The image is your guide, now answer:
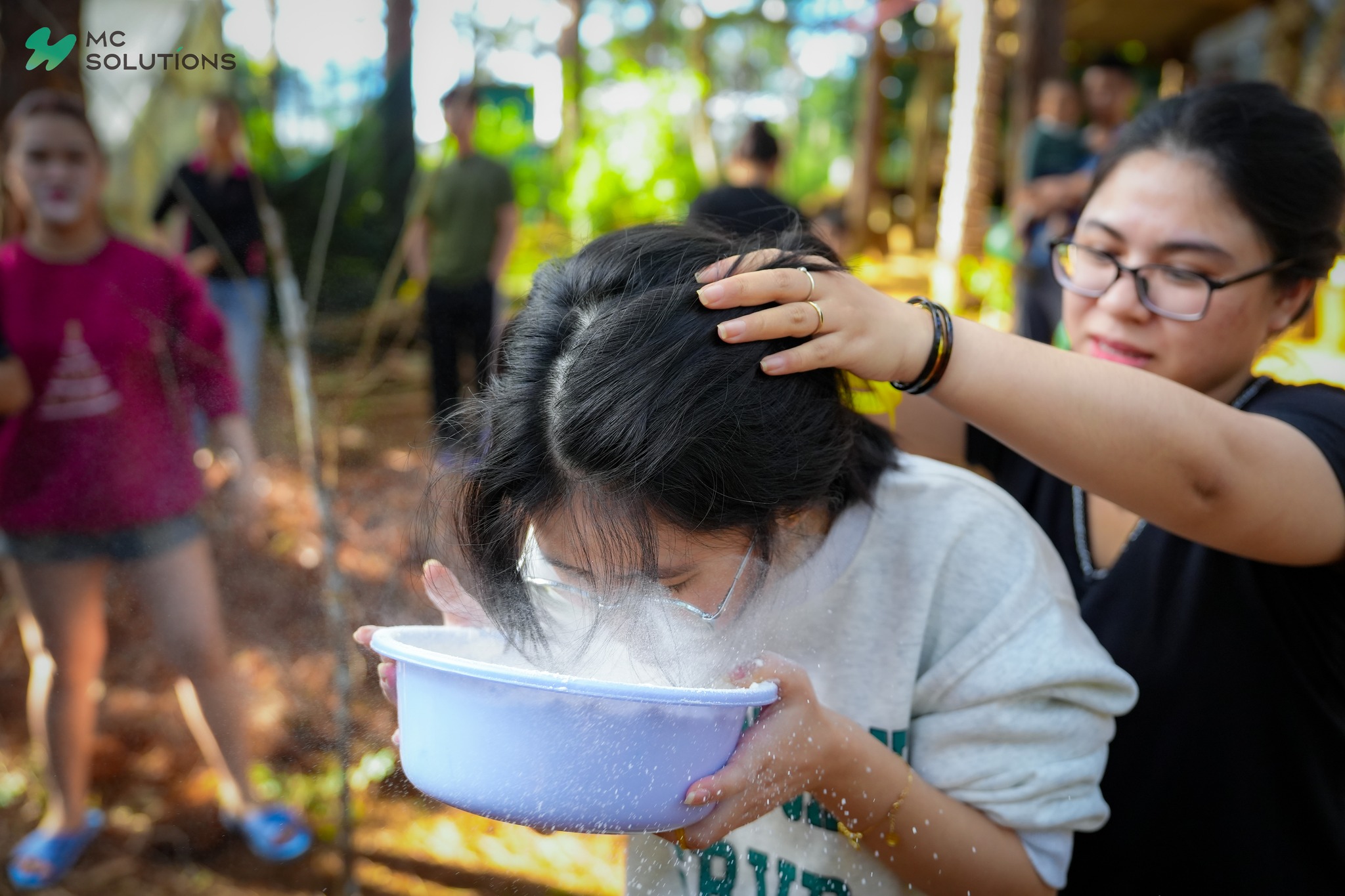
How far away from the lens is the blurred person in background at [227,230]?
9.27 feet

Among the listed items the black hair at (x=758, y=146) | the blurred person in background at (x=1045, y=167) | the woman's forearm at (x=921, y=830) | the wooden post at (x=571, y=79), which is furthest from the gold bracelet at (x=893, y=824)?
the wooden post at (x=571, y=79)

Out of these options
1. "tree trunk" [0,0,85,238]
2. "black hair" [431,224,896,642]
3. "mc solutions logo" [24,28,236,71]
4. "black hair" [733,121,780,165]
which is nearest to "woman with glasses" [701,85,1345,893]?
"black hair" [431,224,896,642]

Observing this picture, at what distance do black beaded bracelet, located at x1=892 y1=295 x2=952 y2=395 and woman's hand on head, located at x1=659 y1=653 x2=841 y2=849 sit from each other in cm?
33

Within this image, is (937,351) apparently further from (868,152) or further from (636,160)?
(868,152)

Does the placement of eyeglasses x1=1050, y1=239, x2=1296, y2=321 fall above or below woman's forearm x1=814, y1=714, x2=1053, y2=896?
above

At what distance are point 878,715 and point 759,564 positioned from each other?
0.29 m

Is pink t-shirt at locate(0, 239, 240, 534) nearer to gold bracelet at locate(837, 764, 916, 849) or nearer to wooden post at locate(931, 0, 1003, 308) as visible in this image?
gold bracelet at locate(837, 764, 916, 849)

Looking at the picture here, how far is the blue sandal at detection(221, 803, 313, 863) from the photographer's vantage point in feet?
9.07

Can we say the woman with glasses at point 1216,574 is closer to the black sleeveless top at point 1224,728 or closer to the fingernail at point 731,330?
the black sleeveless top at point 1224,728

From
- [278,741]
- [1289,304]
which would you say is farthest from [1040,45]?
[278,741]

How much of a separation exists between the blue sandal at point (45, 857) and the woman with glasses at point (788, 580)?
2.35 m

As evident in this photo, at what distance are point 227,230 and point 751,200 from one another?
5.41 feet

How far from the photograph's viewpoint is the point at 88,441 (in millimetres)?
2473

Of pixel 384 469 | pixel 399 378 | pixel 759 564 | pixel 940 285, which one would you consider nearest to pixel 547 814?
pixel 759 564
